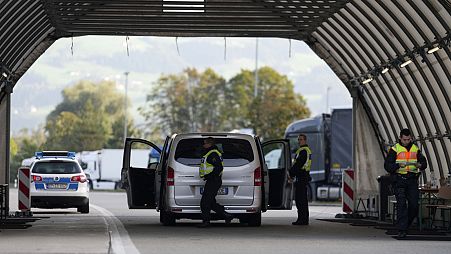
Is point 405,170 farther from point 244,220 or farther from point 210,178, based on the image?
point 244,220

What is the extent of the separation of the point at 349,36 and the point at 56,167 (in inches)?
336

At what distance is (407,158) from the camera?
20.7 m

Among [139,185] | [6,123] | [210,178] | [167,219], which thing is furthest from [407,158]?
[6,123]

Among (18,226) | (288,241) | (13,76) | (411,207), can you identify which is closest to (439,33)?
(411,207)

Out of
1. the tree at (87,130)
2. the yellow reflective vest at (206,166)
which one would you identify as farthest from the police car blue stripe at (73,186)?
the tree at (87,130)

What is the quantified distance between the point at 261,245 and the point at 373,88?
11.9m

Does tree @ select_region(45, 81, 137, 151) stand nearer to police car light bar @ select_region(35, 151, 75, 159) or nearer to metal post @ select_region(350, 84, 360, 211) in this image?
police car light bar @ select_region(35, 151, 75, 159)

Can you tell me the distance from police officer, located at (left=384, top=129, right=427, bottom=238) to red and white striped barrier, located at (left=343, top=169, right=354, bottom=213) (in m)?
9.09

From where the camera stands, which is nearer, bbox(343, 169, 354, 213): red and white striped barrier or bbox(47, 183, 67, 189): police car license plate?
bbox(343, 169, 354, 213): red and white striped barrier

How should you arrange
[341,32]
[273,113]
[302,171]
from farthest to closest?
[273,113] < [341,32] < [302,171]

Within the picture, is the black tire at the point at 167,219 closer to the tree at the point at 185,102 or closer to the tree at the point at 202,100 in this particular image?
the tree at the point at 202,100

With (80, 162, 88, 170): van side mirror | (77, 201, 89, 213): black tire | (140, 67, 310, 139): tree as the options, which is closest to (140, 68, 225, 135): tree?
(140, 67, 310, 139): tree

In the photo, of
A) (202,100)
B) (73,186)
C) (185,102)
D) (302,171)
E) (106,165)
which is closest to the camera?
(302,171)

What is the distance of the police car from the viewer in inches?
1262
